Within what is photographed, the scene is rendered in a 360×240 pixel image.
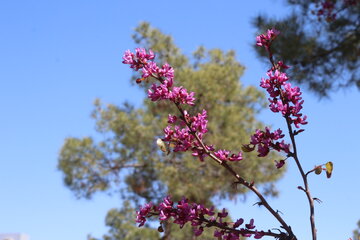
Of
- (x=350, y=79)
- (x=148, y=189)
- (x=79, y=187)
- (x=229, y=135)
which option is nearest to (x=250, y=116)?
(x=229, y=135)

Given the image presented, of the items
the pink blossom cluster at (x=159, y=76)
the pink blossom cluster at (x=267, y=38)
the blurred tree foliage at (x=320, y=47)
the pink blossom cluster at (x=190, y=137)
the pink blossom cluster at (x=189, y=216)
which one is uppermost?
the blurred tree foliage at (x=320, y=47)

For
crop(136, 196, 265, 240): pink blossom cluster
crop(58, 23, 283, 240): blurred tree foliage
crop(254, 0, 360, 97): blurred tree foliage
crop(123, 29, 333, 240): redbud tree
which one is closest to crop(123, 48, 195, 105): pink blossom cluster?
crop(123, 29, 333, 240): redbud tree

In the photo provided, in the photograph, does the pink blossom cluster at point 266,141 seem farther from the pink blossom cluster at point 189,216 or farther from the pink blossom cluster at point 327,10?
the pink blossom cluster at point 327,10

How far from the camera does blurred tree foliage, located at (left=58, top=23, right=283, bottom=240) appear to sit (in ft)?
31.9

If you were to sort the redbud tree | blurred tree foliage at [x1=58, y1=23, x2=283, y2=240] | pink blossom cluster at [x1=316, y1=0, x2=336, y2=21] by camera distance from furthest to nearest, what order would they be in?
blurred tree foliage at [x1=58, y1=23, x2=283, y2=240] < pink blossom cluster at [x1=316, y1=0, x2=336, y2=21] < the redbud tree

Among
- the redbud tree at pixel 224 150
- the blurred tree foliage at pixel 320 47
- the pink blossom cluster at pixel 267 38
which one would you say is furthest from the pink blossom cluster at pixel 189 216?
the blurred tree foliage at pixel 320 47

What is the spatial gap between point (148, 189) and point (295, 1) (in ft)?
17.7

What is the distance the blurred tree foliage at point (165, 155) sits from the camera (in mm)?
9711

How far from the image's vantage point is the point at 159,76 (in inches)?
63.4

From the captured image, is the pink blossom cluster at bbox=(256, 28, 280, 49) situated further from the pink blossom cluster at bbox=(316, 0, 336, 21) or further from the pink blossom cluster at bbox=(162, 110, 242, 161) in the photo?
the pink blossom cluster at bbox=(316, 0, 336, 21)

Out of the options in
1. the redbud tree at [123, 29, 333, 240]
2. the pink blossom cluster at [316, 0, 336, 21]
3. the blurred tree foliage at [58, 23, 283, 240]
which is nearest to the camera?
the redbud tree at [123, 29, 333, 240]

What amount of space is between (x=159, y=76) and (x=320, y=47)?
5288mm

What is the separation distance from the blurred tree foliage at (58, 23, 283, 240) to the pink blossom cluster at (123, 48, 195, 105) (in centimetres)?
784

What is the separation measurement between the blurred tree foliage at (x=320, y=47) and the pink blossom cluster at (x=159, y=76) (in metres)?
4.65
